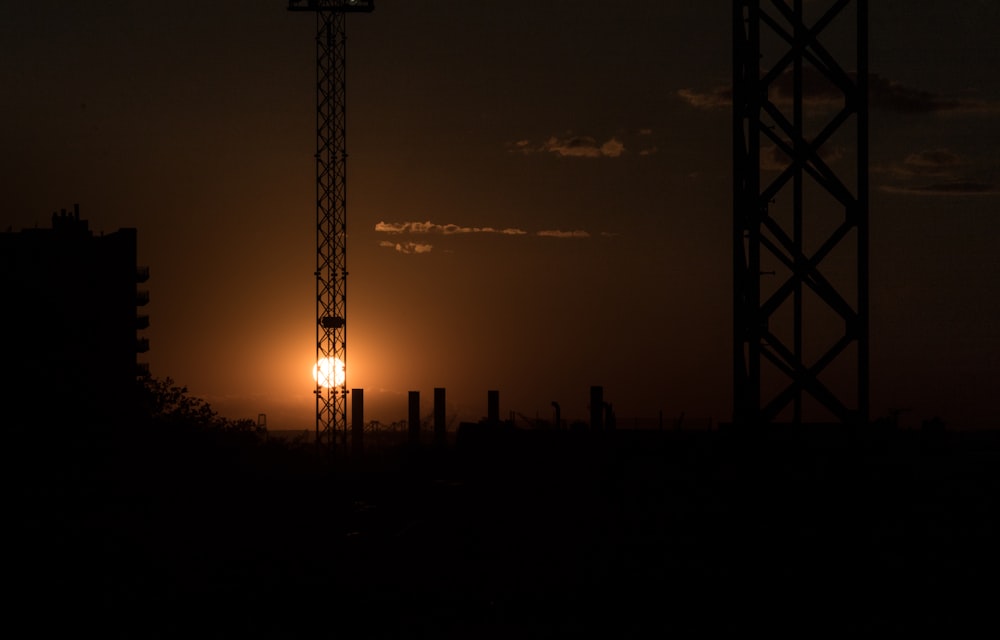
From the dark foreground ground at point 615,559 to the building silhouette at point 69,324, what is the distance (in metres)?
17.5

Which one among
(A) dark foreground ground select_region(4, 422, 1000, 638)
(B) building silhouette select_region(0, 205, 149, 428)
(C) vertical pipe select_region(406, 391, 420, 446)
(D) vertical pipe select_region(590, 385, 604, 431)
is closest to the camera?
(A) dark foreground ground select_region(4, 422, 1000, 638)

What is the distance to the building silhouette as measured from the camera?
4944 centimetres

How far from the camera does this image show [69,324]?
225 feet

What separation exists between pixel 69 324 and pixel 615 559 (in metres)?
52.0

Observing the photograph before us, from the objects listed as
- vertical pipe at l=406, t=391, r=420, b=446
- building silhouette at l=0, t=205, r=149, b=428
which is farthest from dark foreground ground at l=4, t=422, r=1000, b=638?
vertical pipe at l=406, t=391, r=420, b=446

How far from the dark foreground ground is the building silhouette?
1754 cm

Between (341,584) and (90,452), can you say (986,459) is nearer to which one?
(341,584)

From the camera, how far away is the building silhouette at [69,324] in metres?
49.4

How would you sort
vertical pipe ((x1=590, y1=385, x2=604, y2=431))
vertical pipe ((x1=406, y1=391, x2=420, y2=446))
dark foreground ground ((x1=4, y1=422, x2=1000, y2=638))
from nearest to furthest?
1. dark foreground ground ((x1=4, y1=422, x2=1000, y2=638))
2. vertical pipe ((x1=590, y1=385, x2=604, y2=431))
3. vertical pipe ((x1=406, y1=391, x2=420, y2=446))

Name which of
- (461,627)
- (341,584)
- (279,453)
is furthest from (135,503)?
(279,453)

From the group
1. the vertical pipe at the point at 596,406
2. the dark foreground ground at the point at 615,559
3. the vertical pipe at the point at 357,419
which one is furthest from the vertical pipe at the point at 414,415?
the dark foreground ground at the point at 615,559

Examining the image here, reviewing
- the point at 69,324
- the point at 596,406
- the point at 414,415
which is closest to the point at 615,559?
the point at 596,406

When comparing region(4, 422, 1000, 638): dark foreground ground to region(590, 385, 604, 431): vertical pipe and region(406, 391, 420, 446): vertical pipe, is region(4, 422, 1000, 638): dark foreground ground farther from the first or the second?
region(406, 391, 420, 446): vertical pipe

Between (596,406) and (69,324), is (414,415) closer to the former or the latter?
(69,324)
